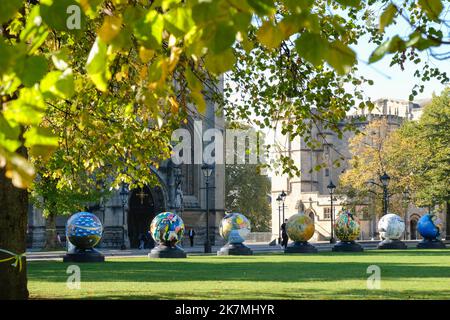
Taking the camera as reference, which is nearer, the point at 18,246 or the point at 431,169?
the point at 18,246

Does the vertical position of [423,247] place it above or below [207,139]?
below

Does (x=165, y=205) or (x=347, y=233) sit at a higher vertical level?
(x=165, y=205)

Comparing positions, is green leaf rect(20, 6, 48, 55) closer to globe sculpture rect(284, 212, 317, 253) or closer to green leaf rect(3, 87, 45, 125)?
green leaf rect(3, 87, 45, 125)

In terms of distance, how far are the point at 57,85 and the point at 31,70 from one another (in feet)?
0.58

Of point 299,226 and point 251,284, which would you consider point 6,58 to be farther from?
point 299,226

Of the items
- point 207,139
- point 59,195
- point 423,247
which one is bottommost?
point 423,247

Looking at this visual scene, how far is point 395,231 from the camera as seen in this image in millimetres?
44531

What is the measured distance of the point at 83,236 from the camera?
2989cm

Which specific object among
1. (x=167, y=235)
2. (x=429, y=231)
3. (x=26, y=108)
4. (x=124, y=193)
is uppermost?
(x=124, y=193)

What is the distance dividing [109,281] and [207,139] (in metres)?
38.9

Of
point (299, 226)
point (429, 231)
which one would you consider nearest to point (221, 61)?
point (299, 226)

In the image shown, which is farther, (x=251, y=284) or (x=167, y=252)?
(x=167, y=252)

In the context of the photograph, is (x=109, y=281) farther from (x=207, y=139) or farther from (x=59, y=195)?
(x=207, y=139)
